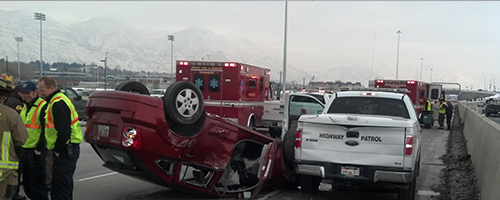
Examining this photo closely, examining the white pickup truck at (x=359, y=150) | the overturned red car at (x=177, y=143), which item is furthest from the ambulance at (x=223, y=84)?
the white pickup truck at (x=359, y=150)

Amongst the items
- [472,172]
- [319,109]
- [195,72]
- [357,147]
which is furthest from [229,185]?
[195,72]

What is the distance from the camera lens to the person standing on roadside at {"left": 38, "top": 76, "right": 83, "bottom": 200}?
5.62m

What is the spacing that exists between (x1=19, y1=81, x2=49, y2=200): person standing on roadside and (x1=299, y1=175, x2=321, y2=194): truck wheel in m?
3.92

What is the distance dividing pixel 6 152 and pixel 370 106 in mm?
6249

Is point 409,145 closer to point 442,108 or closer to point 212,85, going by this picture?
point 212,85

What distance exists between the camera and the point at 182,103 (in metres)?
6.38

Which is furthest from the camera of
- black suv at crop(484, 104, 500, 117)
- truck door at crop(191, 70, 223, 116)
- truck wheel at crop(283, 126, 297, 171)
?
black suv at crop(484, 104, 500, 117)

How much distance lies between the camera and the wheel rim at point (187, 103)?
6.34 m

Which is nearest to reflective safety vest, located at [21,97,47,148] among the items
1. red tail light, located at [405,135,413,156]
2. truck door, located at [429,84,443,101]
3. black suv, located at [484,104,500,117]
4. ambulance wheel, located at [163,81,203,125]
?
ambulance wheel, located at [163,81,203,125]

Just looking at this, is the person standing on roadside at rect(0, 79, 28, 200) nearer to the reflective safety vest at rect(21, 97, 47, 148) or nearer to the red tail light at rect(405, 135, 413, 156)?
the reflective safety vest at rect(21, 97, 47, 148)

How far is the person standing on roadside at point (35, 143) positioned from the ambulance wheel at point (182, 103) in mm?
1533

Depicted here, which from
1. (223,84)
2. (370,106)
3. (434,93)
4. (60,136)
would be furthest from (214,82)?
(434,93)

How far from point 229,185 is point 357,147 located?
83.5 inches

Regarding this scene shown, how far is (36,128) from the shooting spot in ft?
19.3
